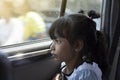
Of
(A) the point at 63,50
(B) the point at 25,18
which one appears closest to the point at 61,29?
(A) the point at 63,50

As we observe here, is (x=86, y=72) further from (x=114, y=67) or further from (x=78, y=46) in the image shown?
(x=114, y=67)

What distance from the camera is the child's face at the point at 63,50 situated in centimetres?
153

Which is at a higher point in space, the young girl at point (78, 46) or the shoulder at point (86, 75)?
the young girl at point (78, 46)

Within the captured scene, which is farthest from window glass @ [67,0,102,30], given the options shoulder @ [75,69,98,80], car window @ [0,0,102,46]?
shoulder @ [75,69,98,80]

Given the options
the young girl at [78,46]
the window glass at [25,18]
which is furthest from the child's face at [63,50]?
the window glass at [25,18]

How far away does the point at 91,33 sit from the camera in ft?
4.98

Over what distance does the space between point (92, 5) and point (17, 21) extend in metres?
0.59

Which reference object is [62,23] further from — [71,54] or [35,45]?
[35,45]

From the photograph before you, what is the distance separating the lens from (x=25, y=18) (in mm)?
1935

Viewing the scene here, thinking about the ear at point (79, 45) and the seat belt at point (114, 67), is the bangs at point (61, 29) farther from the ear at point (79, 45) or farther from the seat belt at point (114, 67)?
the seat belt at point (114, 67)

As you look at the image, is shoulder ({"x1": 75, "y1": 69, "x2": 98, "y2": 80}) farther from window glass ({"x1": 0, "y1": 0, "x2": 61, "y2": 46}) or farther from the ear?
window glass ({"x1": 0, "y1": 0, "x2": 61, "y2": 46})

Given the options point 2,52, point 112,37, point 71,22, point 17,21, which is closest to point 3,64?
point 2,52

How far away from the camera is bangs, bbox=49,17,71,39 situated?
1.52 meters

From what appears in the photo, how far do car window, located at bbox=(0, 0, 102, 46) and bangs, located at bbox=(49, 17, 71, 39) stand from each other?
412 millimetres
